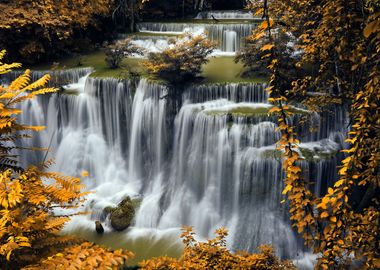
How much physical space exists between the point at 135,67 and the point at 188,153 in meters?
4.85

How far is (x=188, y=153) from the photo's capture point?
39.9 ft

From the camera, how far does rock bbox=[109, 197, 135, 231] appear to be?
37.0 ft

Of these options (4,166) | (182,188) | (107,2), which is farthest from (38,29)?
(4,166)

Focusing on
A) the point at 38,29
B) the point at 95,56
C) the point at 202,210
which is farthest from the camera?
the point at 95,56

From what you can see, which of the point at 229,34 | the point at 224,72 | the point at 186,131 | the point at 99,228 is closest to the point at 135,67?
the point at 224,72

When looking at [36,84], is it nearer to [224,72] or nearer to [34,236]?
[34,236]

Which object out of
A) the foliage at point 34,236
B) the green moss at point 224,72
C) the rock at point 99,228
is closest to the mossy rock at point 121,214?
the rock at point 99,228

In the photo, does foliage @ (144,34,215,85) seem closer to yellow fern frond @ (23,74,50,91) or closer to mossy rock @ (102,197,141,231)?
mossy rock @ (102,197,141,231)

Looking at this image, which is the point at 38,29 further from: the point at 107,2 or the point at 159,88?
the point at 159,88

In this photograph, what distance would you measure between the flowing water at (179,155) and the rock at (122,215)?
9.6 inches

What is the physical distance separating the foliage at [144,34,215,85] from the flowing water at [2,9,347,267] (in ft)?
1.91

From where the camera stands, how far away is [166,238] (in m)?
10.8

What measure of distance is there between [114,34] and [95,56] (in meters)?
2.43

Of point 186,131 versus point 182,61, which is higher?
point 182,61
